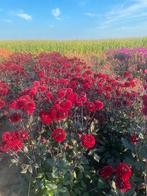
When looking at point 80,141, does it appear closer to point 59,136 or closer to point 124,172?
point 59,136

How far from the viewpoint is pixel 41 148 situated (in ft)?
14.9

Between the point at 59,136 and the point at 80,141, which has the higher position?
the point at 59,136

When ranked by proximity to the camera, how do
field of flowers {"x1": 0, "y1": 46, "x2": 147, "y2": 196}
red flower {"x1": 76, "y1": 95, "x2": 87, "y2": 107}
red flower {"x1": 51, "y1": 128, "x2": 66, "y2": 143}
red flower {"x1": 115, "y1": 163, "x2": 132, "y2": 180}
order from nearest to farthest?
red flower {"x1": 115, "y1": 163, "x2": 132, "y2": 180}
red flower {"x1": 51, "y1": 128, "x2": 66, "y2": 143}
field of flowers {"x1": 0, "y1": 46, "x2": 147, "y2": 196}
red flower {"x1": 76, "y1": 95, "x2": 87, "y2": 107}

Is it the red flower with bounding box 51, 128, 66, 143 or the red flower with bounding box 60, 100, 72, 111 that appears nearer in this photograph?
the red flower with bounding box 51, 128, 66, 143

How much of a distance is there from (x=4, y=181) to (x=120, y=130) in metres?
1.92

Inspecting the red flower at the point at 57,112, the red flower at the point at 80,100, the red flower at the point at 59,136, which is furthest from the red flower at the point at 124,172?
the red flower at the point at 80,100

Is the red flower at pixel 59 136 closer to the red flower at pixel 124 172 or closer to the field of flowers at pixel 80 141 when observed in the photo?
the field of flowers at pixel 80 141

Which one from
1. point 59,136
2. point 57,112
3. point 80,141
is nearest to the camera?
point 59,136

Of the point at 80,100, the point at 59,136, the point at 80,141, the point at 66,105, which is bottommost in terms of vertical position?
the point at 80,141

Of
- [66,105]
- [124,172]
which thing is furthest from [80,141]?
[124,172]

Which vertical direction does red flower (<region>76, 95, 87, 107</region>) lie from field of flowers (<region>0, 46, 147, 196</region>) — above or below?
above

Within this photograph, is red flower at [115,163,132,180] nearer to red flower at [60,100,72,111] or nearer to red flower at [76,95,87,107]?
red flower at [60,100,72,111]

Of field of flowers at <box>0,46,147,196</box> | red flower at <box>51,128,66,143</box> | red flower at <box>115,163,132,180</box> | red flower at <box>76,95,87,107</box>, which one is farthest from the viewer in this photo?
red flower at <box>76,95,87,107</box>

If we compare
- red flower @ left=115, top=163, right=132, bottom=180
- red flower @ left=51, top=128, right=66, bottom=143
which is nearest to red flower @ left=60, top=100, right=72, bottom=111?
red flower @ left=51, top=128, right=66, bottom=143
